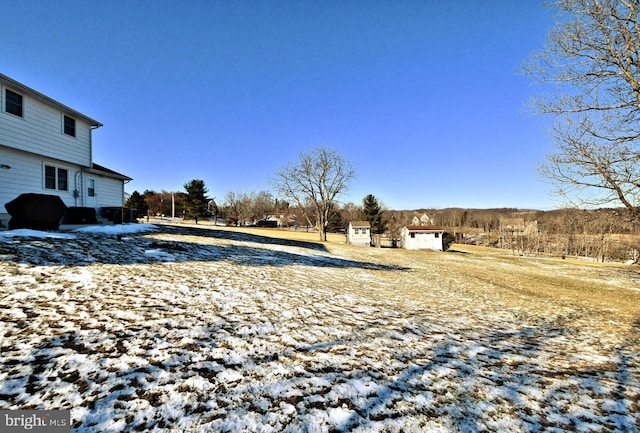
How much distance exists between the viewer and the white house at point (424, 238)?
41.8m

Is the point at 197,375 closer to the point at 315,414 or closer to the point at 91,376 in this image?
the point at 91,376

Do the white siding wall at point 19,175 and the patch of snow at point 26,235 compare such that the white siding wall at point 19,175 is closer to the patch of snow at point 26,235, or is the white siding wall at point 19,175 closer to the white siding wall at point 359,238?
the patch of snow at point 26,235

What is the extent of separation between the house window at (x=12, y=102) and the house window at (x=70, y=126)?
2.27m

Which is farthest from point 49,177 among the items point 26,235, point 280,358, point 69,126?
point 280,358

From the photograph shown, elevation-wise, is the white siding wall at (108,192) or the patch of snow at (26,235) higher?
the white siding wall at (108,192)

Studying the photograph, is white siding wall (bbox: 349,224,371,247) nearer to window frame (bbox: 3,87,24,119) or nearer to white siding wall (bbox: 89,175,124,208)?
white siding wall (bbox: 89,175,124,208)

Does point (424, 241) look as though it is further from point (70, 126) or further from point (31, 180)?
point (31, 180)

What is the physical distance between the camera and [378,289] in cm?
913

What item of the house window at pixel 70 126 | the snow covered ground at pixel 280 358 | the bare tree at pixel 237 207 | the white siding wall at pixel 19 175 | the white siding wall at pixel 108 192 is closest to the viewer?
the snow covered ground at pixel 280 358

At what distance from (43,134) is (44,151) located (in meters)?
0.83

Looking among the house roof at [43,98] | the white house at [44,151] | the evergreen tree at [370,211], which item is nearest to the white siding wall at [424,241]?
the evergreen tree at [370,211]

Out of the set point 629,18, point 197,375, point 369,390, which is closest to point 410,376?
point 369,390

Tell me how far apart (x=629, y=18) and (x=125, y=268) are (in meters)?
17.6

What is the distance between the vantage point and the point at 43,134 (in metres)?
13.1
